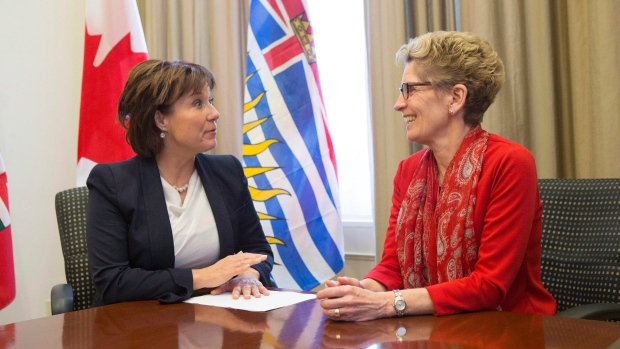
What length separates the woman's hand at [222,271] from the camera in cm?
188

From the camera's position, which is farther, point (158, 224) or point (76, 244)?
point (76, 244)

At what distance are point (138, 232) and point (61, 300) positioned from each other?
357 mm

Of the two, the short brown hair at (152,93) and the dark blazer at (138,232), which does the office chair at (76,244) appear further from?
the short brown hair at (152,93)

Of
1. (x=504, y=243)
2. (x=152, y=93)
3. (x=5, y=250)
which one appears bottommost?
(x=5, y=250)

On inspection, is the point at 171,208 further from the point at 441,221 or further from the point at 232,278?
the point at 441,221

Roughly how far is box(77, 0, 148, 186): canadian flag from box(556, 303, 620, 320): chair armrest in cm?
228

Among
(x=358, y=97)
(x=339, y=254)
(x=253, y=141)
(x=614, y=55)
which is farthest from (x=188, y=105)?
(x=614, y=55)

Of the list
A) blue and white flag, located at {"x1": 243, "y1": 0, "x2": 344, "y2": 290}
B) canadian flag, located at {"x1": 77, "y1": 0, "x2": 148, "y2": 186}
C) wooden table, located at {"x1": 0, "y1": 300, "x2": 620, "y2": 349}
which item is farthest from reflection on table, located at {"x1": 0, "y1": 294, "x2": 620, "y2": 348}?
canadian flag, located at {"x1": 77, "y1": 0, "x2": 148, "y2": 186}

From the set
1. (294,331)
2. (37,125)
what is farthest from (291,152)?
(37,125)

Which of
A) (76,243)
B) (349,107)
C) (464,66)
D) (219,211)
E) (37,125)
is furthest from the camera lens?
(37,125)

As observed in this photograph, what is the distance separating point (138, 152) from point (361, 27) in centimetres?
157

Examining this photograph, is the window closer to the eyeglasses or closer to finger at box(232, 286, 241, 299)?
the eyeglasses

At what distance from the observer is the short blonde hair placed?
1.83m

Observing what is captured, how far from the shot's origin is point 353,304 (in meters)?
1.45
